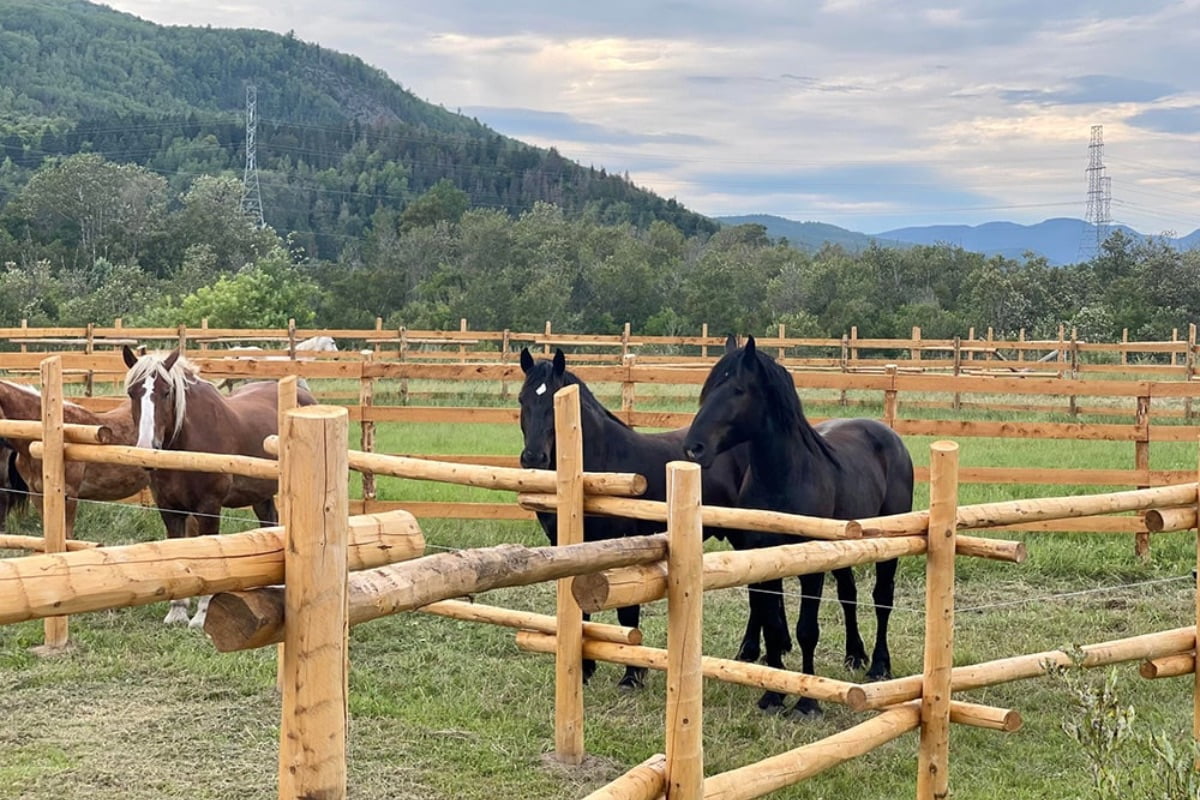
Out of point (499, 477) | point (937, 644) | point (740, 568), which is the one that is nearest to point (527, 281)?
point (499, 477)

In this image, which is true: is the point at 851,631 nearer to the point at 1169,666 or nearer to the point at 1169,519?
the point at 1169,666

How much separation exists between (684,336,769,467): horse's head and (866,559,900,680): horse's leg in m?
1.23

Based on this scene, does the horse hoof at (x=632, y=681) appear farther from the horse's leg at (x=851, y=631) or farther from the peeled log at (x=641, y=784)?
the peeled log at (x=641, y=784)

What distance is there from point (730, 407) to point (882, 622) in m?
1.62

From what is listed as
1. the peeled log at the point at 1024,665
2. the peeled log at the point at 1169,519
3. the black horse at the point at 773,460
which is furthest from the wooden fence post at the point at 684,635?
the black horse at the point at 773,460

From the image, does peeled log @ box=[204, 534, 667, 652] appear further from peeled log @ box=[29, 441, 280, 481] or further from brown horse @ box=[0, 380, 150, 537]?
brown horse @ box=[0, 380, 150, 537]

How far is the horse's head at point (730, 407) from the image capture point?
18.8ft

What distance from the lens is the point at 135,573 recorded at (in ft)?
5.29

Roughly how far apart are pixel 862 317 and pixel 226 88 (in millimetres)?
162857

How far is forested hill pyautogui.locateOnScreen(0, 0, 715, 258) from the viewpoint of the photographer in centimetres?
9006

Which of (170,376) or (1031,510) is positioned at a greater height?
(170,376)

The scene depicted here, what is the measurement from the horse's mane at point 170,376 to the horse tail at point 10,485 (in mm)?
1852

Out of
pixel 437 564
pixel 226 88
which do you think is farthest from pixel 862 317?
pixel 226 88

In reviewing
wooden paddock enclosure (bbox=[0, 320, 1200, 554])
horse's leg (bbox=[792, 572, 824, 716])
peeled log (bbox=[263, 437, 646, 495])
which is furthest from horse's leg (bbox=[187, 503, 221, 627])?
horse's leg (bbox=[792, 572, 824, 716])
